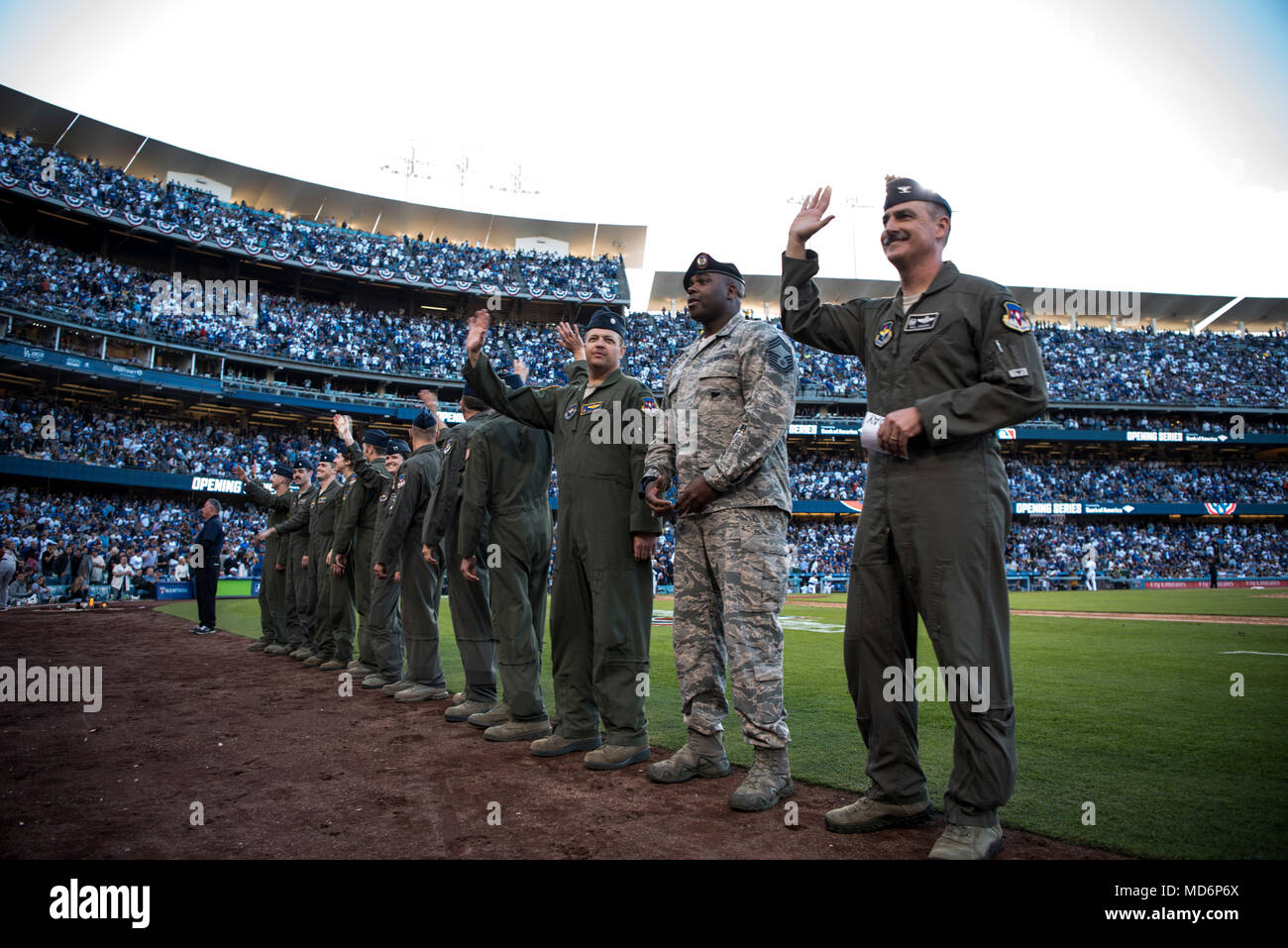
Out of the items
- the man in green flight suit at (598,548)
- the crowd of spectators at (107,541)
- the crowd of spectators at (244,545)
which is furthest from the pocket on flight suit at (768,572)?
the crowd of spectators at (107,541)

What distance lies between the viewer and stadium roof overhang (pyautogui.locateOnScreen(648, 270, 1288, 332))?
48969 millimetres

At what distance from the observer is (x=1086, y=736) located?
4.32 m

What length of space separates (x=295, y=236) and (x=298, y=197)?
610cm

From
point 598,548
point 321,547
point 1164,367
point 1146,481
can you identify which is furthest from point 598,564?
Result: point 1164,367

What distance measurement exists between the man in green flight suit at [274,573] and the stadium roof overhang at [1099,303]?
4086 cm

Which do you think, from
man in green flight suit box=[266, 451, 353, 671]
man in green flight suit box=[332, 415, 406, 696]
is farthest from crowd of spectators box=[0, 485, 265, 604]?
man in green flight suit box=[332, 415, 406, 696]

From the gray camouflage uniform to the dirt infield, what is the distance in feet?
1.55

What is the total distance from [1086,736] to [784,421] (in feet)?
9.26

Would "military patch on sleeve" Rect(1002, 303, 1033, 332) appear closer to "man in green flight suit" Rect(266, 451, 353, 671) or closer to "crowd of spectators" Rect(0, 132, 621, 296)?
"man in green flight suit" Rect(266, 451, 353, 671)
